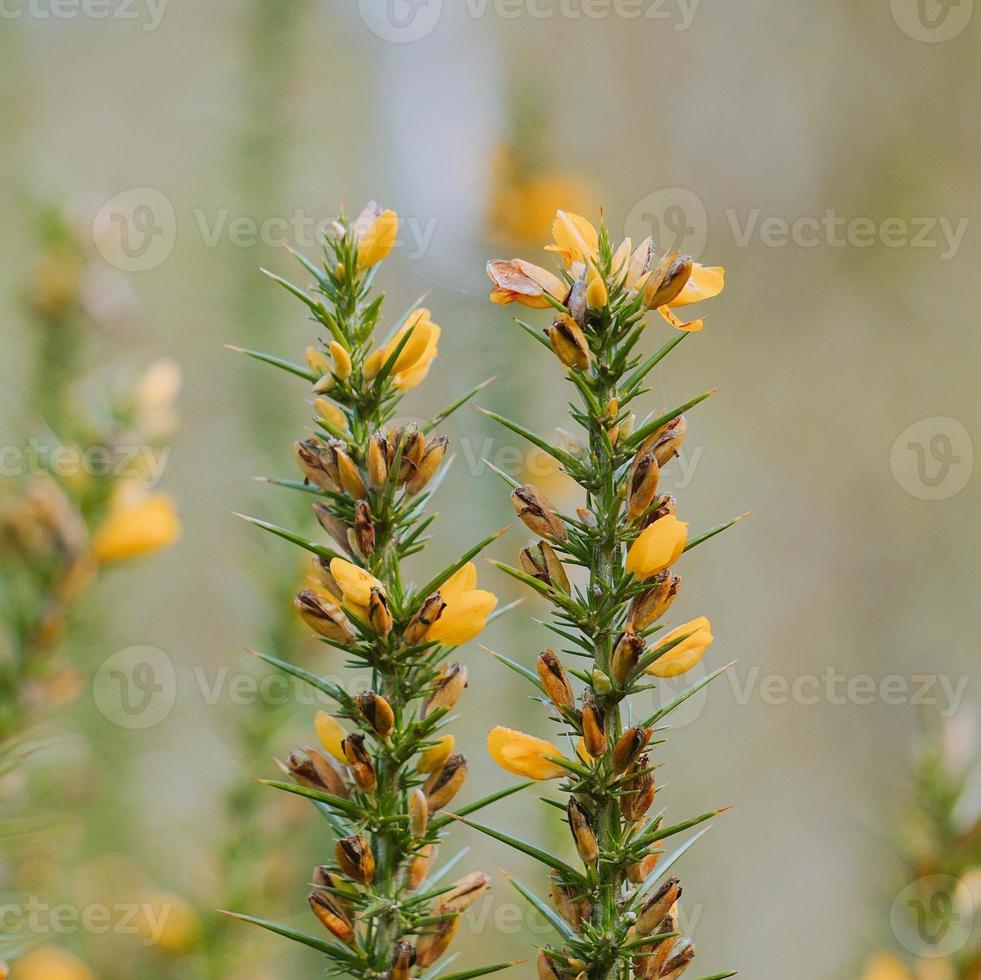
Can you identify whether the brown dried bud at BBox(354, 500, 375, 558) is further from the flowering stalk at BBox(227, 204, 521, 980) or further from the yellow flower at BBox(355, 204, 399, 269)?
the yellow flower at BBox(355, 204, 399, 269)

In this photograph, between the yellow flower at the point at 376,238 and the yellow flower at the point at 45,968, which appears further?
the yellow flower at the point at 45,968

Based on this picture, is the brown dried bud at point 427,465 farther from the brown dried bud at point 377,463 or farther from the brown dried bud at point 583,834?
the brown dried bud at point 583,834

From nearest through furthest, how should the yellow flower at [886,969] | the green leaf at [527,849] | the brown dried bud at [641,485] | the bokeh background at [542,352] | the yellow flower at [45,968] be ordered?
the green leaf at [527,849], the brown dried bud at [641,485], the yellow flower at [886,969], the yellow flower at [45,968], the bokeh background at [542,352]

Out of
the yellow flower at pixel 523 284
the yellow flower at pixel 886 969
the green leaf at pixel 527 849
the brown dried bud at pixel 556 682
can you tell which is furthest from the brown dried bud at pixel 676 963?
the yellow flower at pixel 886 969

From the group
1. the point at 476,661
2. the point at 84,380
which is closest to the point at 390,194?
the point at 476,661

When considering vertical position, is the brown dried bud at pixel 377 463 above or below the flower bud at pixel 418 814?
above

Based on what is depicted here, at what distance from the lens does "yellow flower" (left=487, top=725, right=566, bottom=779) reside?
2.69ft

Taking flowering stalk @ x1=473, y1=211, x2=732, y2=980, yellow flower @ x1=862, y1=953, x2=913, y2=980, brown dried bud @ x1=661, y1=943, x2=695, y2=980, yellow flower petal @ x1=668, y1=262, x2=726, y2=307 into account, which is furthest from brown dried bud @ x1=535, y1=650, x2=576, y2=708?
yellow flower @ x1=862, y1=953, x2=913, y2=980

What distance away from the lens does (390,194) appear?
3910 mm

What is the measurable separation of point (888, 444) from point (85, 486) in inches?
187

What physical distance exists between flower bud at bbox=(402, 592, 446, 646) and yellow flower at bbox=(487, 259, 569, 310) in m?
0.26

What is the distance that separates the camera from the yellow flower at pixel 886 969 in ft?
4.44

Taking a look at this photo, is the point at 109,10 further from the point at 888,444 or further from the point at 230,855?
the point at 888,444

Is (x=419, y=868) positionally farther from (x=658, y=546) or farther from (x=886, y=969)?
(x=886, y=969)
